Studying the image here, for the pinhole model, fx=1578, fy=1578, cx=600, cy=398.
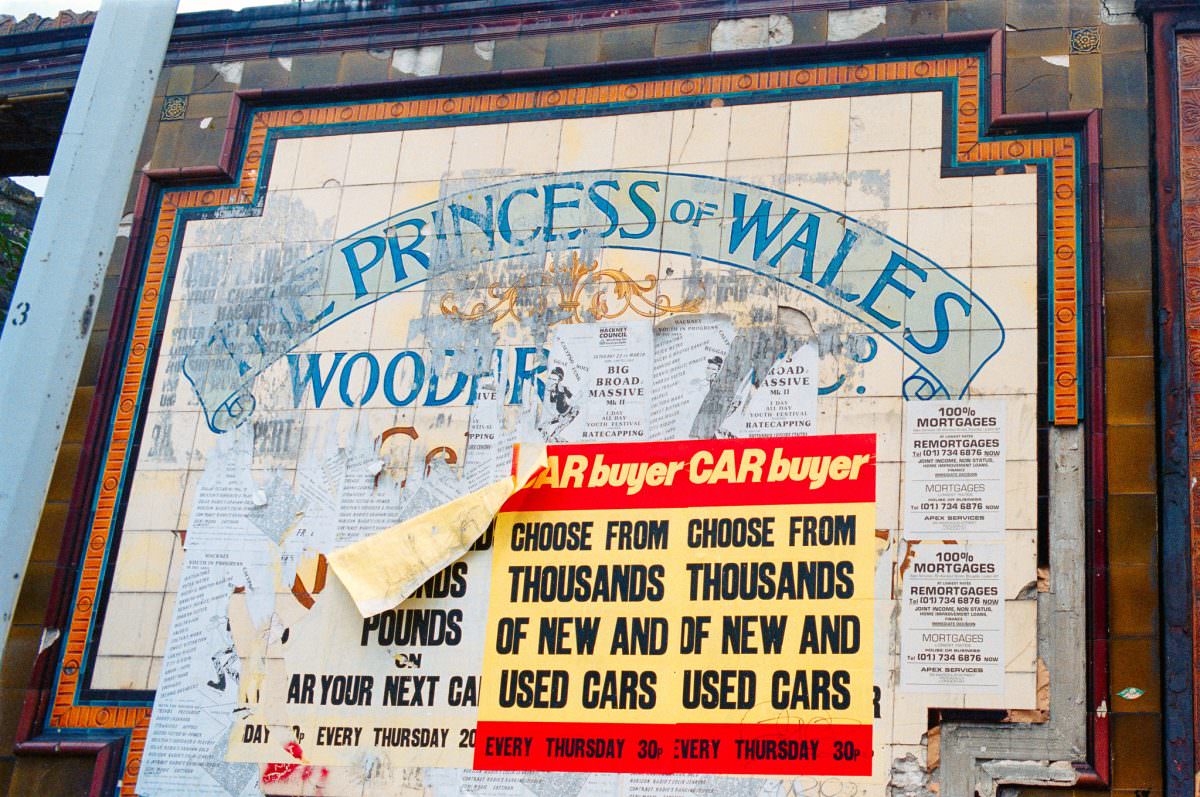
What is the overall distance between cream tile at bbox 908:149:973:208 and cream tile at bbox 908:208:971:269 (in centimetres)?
6

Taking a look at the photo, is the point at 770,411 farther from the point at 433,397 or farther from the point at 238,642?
the point at 238,642

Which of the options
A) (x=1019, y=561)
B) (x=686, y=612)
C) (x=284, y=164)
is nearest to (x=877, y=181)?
(x=1019, y=561)

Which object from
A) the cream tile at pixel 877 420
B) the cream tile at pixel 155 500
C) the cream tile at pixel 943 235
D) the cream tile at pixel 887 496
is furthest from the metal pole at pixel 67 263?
the cream tile at pixel 943 235

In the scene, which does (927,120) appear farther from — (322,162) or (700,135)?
(322,162)

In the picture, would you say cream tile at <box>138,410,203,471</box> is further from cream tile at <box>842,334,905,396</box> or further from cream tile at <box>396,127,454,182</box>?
cream tile at <box>842,334,905,396</box>

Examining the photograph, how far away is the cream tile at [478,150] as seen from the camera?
1187 cm

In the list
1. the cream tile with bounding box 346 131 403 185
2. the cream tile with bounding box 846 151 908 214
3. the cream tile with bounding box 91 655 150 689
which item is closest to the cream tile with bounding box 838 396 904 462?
the cream tile with bounding box 846 151 908 214

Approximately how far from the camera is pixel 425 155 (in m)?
12.0

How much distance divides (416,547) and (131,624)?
2.14 m

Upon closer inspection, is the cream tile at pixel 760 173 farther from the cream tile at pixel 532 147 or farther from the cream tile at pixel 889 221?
the cream tile at pixel 532 147

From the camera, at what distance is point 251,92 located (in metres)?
12.6

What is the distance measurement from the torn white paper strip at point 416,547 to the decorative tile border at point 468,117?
5.65ft

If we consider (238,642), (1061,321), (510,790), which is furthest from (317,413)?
(1061,321)

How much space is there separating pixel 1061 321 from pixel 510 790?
4.62 metres
